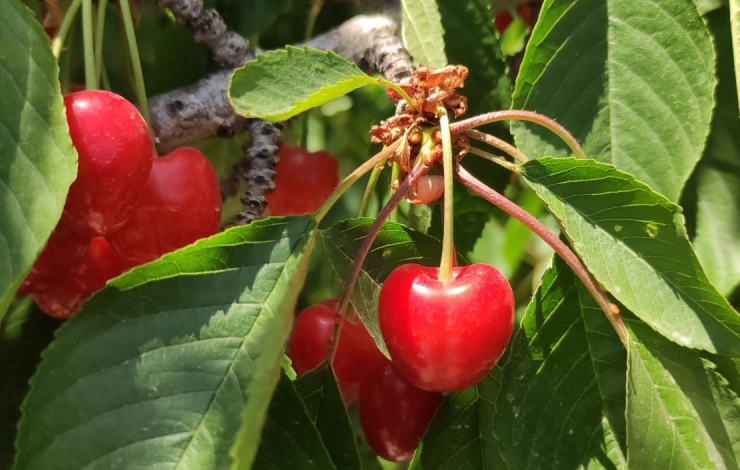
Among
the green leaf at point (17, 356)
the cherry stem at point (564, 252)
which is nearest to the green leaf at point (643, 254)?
the cherry stem at point (564, 252)

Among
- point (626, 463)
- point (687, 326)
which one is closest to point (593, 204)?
point (687, 326)

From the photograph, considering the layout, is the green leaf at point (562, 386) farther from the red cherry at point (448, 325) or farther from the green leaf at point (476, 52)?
the green leaf at point (476, 52)

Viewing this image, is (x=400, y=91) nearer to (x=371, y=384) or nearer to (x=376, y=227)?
(x=376, y=227)

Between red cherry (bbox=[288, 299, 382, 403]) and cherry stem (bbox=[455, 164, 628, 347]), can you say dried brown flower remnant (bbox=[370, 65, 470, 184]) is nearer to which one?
cherry stem (bbox=[455, 164, 628, 347])

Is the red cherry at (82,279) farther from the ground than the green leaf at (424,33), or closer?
closer

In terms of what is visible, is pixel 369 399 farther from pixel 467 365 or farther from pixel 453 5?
pixel 453 5

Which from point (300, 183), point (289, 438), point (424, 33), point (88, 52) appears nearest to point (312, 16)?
point (300, 183)
